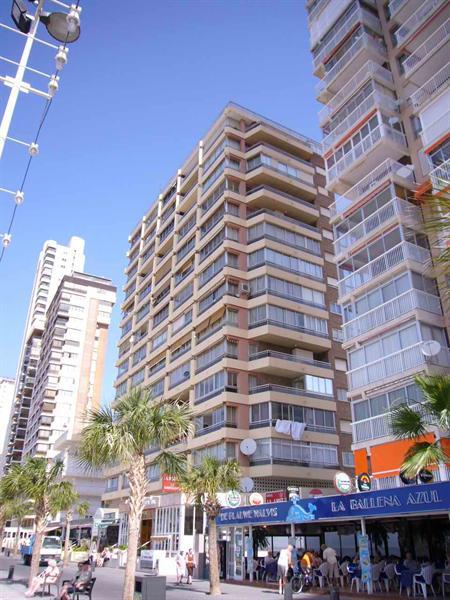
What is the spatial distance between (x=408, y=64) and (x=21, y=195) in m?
26.8

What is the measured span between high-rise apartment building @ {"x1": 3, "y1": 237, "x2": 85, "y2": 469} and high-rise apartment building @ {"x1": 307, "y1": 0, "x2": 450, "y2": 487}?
100.0 metres

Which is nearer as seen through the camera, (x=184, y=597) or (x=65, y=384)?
(x=184, y=597)

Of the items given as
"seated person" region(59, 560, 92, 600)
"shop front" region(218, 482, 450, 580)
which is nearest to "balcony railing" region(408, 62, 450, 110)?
"shop front" region(218, 482, 450, 580)

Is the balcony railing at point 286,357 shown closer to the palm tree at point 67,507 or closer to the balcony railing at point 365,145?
the balcony railing at point 365,145

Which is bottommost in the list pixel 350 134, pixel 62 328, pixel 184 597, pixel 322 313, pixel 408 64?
pixel 184 597

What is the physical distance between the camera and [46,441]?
94062 mm

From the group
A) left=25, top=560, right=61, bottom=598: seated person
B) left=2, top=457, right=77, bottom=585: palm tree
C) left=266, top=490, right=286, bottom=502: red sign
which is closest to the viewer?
left=25, top=560, right=61, bottom=598: seated person

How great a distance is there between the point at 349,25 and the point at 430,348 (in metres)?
23.7

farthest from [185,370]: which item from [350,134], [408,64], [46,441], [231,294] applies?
[46,441]

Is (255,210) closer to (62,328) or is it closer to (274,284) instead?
(274,284)

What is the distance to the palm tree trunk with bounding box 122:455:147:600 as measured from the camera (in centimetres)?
1585

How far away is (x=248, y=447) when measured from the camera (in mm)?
36938

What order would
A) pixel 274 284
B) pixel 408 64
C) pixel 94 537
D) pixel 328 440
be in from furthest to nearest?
pixel 94 537 < pixel 274 284 < pixel 328 440 < pixel 408 64

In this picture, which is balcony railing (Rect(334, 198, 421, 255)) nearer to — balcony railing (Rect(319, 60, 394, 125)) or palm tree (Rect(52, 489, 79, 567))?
balcony railing (Rect(319, 60, 394, 125))
